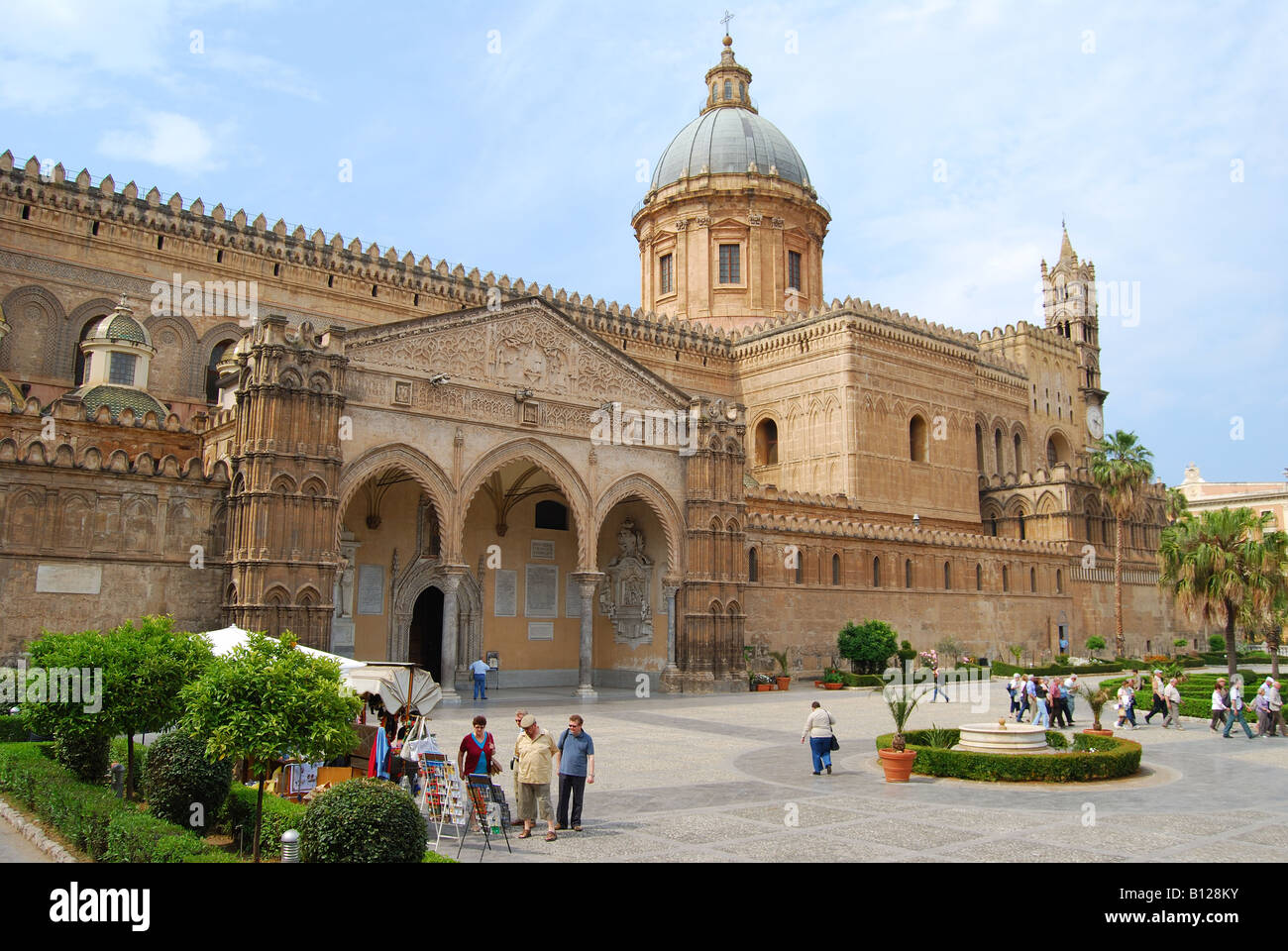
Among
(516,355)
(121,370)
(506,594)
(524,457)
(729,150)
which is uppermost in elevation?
(729,150)

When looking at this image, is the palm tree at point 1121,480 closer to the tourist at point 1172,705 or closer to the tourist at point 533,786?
the tourist at point 1172,705

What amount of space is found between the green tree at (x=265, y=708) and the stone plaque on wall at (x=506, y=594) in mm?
22063

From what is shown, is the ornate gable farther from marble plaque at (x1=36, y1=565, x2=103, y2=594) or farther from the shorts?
the shorts

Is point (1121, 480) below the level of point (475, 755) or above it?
above

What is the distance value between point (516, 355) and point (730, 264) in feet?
85.8

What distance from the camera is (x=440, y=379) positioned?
2589 cm

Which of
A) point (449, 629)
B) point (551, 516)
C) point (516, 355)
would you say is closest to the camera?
point (449, 629)

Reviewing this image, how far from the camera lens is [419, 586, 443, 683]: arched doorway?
30172mm

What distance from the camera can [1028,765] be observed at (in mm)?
14055

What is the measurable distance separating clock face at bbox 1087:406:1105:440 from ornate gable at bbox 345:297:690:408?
37.7 m

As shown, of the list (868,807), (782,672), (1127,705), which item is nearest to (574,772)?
(868,807)

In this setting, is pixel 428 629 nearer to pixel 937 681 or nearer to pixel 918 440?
pixel 937 681
